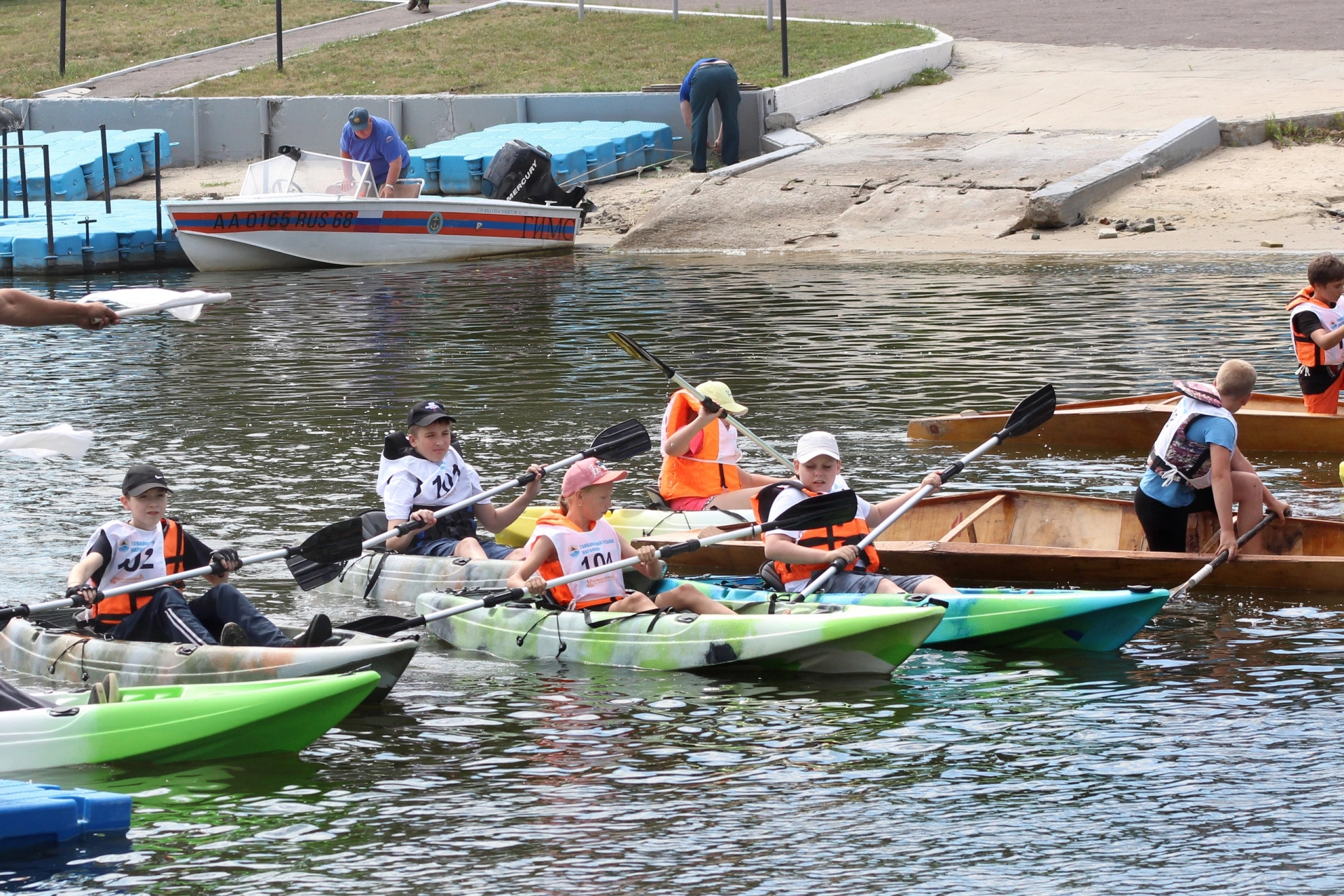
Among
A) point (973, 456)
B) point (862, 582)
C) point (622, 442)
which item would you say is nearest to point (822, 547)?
point (862, 582)

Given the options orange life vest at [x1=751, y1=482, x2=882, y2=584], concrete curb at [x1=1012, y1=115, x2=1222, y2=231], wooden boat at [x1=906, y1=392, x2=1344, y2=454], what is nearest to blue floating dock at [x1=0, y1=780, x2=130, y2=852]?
orange life vest at [x1=751, y1=482, x2=882, y2=584]

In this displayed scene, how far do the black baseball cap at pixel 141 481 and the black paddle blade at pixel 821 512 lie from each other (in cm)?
293

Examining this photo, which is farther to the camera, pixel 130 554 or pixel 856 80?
pixel 856 80

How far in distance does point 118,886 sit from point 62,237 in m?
A: 20.9

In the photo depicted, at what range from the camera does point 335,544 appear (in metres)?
8.79

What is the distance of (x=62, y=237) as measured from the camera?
2545cm

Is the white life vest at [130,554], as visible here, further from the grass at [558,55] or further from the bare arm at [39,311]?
the grass at [558,55]

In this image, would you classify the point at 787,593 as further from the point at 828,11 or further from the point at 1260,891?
the point at 828,11

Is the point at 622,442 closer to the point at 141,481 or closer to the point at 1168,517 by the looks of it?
the point at 141,481

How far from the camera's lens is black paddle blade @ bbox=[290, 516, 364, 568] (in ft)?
28.7

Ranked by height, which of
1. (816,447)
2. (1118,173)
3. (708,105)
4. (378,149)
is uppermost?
(708,105)

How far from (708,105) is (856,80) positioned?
10.8 feet

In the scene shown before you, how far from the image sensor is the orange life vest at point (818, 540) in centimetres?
895

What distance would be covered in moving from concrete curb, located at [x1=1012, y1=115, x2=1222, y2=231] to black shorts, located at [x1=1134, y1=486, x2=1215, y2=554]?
14600 millimetres
